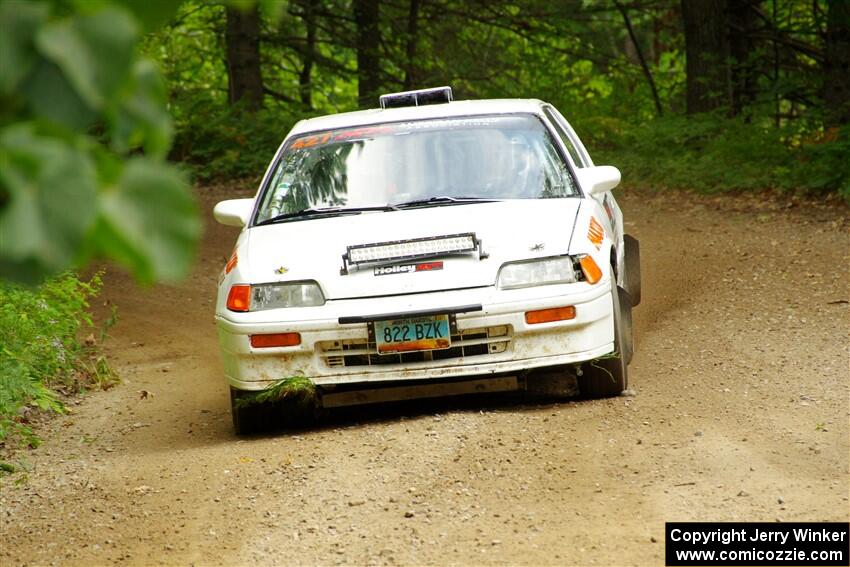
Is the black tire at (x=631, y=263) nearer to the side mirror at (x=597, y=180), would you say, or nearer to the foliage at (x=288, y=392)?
the side mirror at (x=597, y=180)

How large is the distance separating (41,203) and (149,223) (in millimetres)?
127

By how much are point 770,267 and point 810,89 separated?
8.33 metres

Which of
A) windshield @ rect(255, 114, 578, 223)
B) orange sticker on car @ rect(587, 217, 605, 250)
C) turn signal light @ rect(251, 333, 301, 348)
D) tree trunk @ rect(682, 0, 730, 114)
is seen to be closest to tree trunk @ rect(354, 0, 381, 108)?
tree trunk @ rect(682, 0, 730, 114)

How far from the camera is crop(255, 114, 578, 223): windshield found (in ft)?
22.7

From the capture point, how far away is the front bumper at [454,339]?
5.89 m

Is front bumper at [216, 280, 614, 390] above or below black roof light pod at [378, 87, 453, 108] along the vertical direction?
below

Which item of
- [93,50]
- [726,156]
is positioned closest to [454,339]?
[93,50]

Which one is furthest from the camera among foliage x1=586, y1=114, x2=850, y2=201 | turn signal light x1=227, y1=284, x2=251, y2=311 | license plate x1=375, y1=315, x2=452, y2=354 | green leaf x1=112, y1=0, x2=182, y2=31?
foliage x1=586, y1=114, x2=850, y2=201

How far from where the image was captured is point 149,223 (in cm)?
136

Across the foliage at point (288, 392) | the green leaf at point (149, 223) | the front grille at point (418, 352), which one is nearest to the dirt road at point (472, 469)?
the foliage at point (288, 392)

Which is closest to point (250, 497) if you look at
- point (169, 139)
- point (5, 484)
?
point (5, 484)

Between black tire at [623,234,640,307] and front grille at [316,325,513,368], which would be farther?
black tire at [623,234,640,307]

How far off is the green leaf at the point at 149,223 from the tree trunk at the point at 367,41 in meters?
19.8

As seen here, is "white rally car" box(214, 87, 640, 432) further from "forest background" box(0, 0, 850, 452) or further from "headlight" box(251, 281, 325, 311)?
"forest background" box(0, 0, 850, 452)
